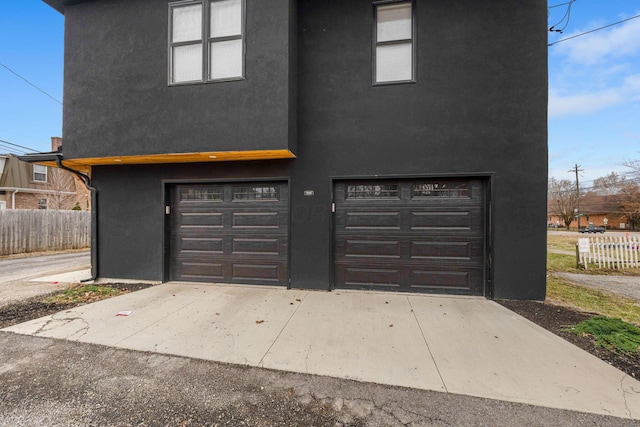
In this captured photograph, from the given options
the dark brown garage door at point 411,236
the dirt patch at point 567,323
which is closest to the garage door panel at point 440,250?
the dark brown garage door at point 411,236

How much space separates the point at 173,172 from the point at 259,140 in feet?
7.91

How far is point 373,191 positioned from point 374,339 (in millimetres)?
2830

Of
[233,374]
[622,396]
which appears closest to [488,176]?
[622,396]

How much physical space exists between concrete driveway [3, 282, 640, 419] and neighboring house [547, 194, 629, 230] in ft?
177

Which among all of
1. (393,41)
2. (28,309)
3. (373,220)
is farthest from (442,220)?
(28,309)

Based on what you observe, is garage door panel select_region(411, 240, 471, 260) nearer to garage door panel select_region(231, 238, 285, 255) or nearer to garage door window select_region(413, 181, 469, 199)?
garage door window select_region(413, 181, 469, 199)

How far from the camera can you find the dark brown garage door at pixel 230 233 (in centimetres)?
536

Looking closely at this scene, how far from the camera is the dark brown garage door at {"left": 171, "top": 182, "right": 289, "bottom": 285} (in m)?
5.36

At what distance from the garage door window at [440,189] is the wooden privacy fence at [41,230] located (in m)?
14.4

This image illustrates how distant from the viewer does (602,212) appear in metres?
41.5

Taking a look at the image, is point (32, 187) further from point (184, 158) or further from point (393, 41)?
point (393, 41)

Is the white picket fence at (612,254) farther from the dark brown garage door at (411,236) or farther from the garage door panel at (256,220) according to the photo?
the garage door panel at (256,220)

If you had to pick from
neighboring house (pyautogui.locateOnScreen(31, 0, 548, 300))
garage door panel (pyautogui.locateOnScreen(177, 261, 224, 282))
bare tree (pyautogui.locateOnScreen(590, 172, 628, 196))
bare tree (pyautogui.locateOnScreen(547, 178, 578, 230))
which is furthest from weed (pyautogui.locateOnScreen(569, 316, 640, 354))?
bare tree (pyautogui.locateOnScreen(547, 178, 578, 230))

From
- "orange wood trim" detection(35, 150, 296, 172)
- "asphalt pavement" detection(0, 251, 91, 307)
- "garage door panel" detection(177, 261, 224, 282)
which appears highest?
"orange wood trim" detection(35, 150, 296, 172)
